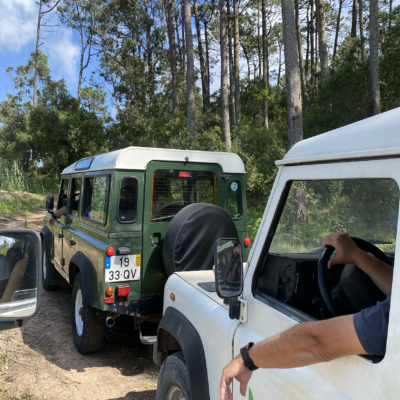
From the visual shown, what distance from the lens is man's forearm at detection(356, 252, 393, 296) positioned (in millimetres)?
1457

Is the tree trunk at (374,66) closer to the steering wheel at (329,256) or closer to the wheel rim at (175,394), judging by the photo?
the steering wheel at (329,256)

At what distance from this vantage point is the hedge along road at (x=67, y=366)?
3.67 meters

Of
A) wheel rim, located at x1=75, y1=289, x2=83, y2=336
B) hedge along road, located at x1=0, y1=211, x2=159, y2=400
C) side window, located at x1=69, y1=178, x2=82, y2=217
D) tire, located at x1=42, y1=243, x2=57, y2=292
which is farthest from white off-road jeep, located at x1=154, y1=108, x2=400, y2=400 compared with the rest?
tire, located at x1=42, y1=243, x2=57, y2=292

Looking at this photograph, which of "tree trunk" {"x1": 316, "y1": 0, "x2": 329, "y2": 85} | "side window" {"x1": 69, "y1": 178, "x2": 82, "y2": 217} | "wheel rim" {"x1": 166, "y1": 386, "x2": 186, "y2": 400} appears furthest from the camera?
"tree trunk" {"x1": 316, "y1": 0, "x2": 329, "y2": 85}

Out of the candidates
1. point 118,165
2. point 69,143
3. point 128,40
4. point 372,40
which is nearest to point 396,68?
point 372,40

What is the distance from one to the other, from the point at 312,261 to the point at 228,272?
1.67 feet

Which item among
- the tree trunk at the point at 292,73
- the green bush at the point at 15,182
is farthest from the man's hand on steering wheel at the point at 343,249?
the green bush at the point at 15,182

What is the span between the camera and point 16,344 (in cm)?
459

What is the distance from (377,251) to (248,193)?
12.0m

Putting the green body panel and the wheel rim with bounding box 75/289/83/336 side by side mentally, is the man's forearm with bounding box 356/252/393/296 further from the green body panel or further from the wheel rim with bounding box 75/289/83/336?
the wheel rim with bounding box 75/289/83/336

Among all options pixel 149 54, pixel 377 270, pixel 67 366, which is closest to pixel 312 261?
pixel 377 270

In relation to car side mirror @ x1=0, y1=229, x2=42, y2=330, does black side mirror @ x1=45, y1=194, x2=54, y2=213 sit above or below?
above

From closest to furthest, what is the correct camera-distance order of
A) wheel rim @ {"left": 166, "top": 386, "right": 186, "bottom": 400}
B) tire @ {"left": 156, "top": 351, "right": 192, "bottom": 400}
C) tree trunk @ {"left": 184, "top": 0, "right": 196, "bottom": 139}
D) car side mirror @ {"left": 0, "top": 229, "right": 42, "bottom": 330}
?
car side mirror @ {"left": 0, "top": 229, "right": 42, "bottom": 330}, tire @ {"left": 156, "top": 351, "right": 192, "bottom": 400}, wheel rim @ {"left": 166, "top": 386, "right": 186, "bottom": 400}, tree trunk @ {"left": 184, "top": 0, "right": 196, "bottom": 139}

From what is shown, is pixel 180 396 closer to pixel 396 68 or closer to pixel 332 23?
pixel 396 68
